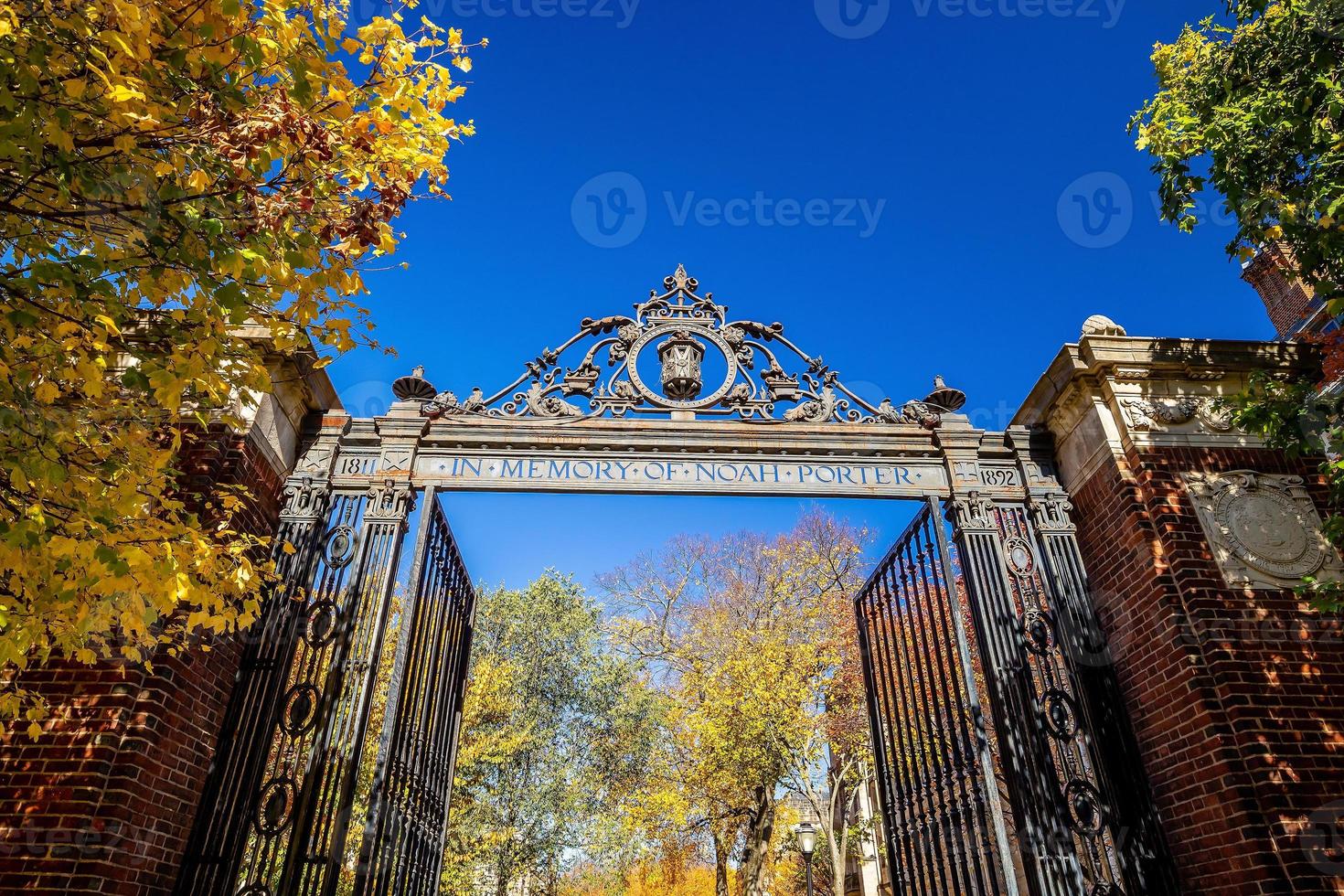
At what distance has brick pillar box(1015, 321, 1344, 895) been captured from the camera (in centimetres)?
516

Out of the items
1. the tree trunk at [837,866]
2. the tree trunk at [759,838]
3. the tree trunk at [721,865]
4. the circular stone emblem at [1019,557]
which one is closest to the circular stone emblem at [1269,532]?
the circular stone emblem at [1019,557]

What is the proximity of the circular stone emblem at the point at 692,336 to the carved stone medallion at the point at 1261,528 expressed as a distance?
13.1ft

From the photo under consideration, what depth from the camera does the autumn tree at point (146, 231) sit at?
313 cm

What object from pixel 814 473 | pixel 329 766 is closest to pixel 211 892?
pixel 329 766

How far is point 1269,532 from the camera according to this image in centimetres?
614

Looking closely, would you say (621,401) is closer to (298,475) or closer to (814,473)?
(814,473)

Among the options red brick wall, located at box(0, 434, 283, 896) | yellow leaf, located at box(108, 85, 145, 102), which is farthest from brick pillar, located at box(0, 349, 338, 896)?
yellow leaf, located at box(108, 85, 145, 102)

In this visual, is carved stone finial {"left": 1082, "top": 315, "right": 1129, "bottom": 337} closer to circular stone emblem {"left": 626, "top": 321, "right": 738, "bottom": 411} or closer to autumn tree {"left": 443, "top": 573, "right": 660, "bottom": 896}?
circular stone emblem {"left": 626, "top": 321, "right": 738, "bottom": 411}

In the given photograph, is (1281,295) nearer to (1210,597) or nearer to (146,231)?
(1210,597)

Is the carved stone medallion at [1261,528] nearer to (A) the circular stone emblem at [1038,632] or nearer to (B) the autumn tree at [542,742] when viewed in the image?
(A) the circular stone emblem at [1038,632]

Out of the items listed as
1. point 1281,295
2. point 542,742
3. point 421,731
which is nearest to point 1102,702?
point 421,731

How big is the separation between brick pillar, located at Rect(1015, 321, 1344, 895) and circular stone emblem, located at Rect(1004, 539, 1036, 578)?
1.71 feet

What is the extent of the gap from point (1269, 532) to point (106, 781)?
8547 mm

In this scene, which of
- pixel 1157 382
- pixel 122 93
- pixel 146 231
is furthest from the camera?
pixel 1157 382
